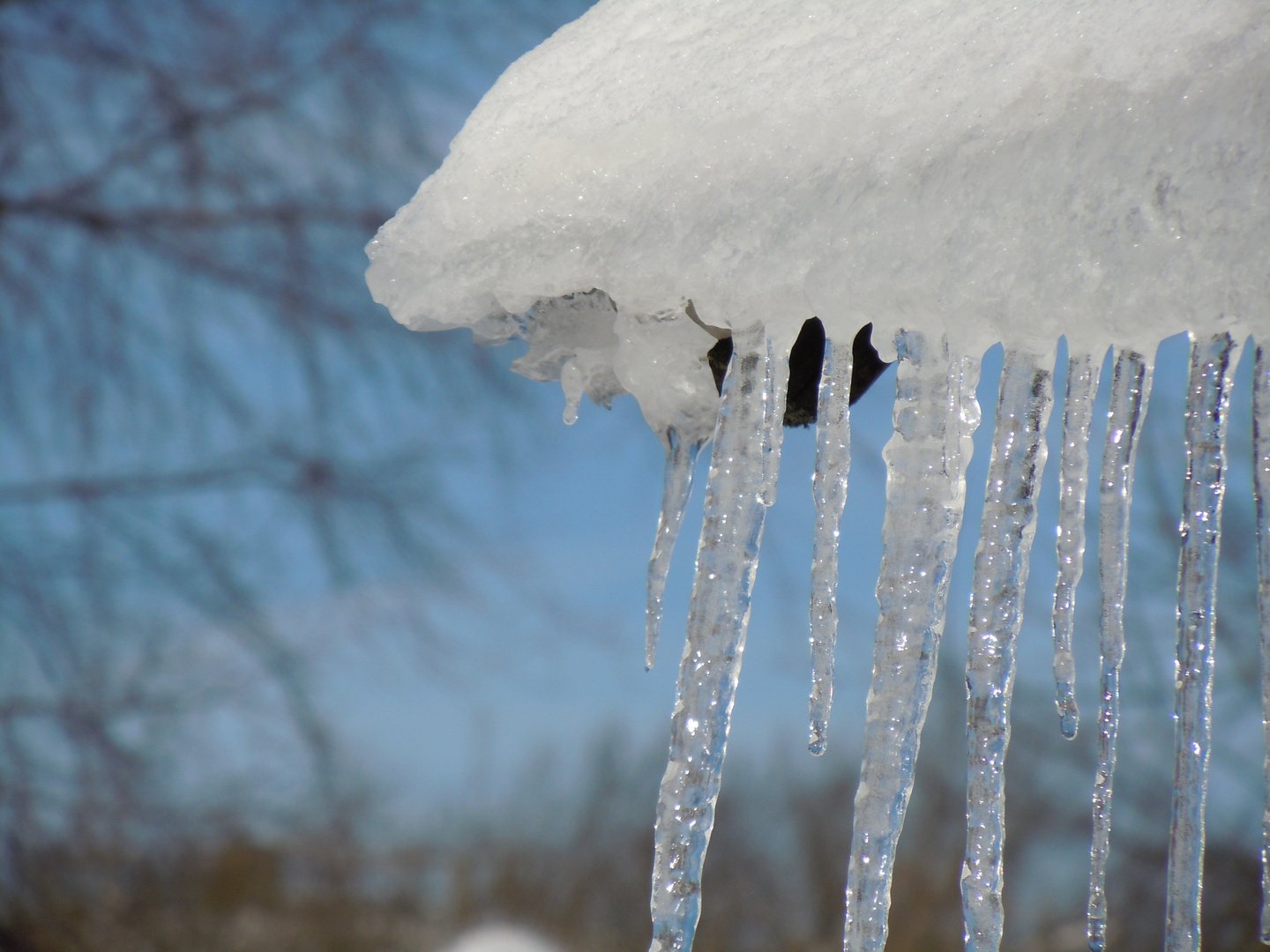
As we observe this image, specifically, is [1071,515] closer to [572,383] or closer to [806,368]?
[806,368]

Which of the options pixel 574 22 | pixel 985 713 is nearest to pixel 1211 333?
pixel 985 713

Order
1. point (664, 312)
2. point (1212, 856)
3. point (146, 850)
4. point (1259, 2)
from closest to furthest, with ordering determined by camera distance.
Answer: point (1259, 2) → point (664, 312) → point (146, 850) → point (1212, 856)

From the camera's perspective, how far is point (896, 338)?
36 centimetres

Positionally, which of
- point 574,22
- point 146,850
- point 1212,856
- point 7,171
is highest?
point 7,171

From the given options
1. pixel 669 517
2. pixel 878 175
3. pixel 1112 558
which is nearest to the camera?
pixel 878 175

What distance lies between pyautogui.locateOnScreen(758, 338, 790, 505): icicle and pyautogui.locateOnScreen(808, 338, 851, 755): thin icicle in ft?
0.07

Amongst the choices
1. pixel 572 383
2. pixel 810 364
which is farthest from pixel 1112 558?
pixel 572 383

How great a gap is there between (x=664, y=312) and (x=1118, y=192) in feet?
0.56

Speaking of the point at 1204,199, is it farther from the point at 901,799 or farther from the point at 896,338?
the point at 901,799

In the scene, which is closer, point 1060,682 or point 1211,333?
point 1211,333

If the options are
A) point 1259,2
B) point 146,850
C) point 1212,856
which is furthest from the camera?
point 1212,856

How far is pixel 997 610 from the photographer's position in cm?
38

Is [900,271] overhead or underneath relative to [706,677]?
overhead

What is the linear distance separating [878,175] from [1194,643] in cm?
25
